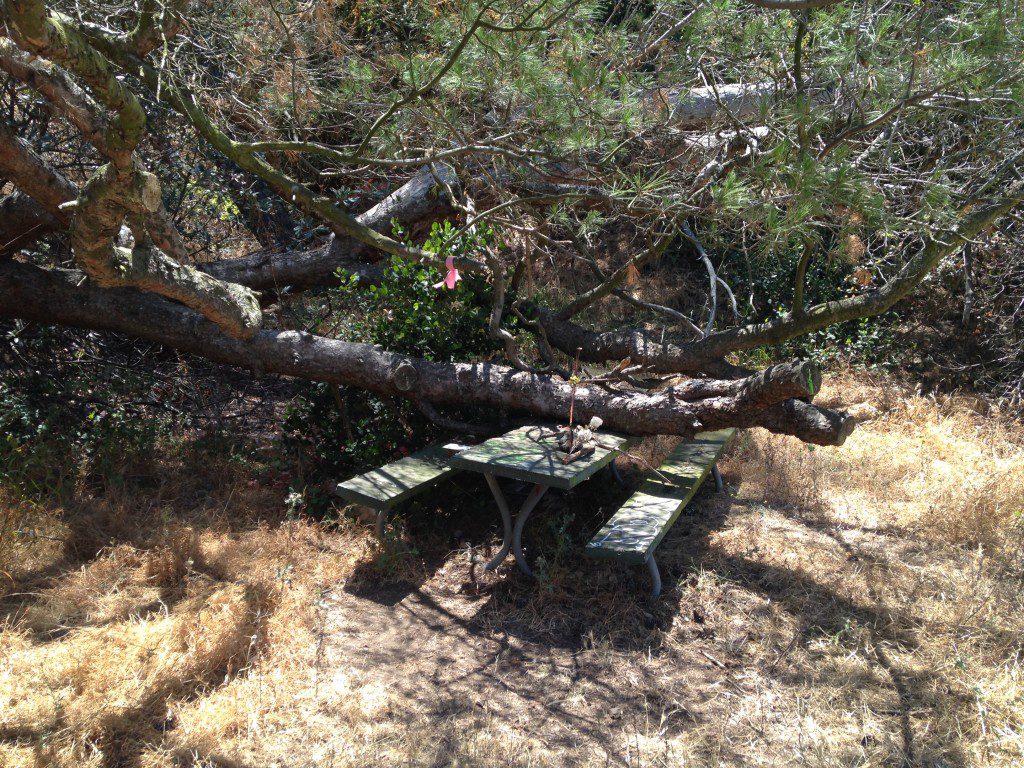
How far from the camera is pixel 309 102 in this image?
4547mm

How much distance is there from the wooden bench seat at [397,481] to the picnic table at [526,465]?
0.24m

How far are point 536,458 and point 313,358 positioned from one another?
1.71 meters

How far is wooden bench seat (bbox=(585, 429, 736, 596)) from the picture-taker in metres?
3.11

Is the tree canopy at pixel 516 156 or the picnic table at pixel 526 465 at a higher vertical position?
the tree canopy at pixel 516 156

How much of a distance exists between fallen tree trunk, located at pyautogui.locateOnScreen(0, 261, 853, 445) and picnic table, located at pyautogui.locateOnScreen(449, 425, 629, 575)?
0.76 feet

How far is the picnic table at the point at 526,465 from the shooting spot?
11.2ft

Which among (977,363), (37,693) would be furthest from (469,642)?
(977,363)

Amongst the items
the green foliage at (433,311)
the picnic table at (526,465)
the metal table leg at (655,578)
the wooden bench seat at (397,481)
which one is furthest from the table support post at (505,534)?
the green foliage at (433,311)

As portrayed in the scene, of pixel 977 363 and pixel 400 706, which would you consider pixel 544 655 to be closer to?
pixel 400 706

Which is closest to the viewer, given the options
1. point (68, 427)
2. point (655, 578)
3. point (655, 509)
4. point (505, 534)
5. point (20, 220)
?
point (655, 578)

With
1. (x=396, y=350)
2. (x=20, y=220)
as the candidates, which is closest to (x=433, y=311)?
(x=396, y=350)

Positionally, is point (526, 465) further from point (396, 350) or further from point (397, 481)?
point (396, 350)

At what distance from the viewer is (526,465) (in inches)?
137

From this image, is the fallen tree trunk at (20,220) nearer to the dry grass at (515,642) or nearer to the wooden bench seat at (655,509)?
the dry grass at (515,642)
